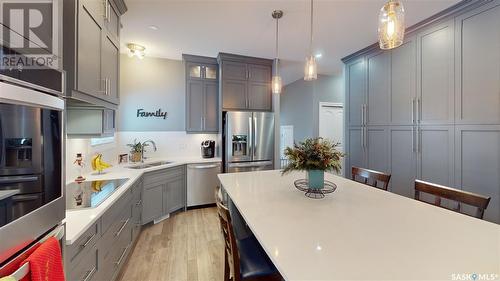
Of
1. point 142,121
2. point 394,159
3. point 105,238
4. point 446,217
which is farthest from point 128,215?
point 394,159

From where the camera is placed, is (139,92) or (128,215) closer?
(128,215)

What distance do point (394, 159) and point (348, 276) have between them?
2797 mm

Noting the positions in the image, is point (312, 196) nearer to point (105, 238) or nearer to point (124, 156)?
point (105, 238)

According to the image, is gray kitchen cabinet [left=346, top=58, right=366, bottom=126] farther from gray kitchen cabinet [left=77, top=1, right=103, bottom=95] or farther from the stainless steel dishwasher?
gray kitchen cabinet [left=77, top=1, right=103, bottom=95]

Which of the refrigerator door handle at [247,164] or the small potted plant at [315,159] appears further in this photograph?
the refrigerator door handle at [247,164]

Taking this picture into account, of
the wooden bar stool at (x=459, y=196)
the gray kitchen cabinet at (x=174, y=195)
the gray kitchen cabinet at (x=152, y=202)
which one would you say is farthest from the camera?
the gray kitchen cabinet at (x=174, y=195)

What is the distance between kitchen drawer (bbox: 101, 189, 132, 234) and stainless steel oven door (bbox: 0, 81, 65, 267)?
0.65 m

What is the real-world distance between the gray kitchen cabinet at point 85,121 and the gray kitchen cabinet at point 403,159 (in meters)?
3.54

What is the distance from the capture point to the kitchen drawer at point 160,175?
2783 millimetres

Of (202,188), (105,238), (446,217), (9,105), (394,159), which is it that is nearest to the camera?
(9,105)

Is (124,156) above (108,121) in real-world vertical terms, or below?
below

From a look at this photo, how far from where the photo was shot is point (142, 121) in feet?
11.7

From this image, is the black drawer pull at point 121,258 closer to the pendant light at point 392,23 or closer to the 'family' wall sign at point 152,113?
the 'family' wall sign at point 152,113

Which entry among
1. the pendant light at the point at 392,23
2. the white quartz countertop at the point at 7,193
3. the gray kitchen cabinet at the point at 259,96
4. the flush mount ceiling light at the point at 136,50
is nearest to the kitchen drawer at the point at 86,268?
the white quartz countertop at the point at 7,193
